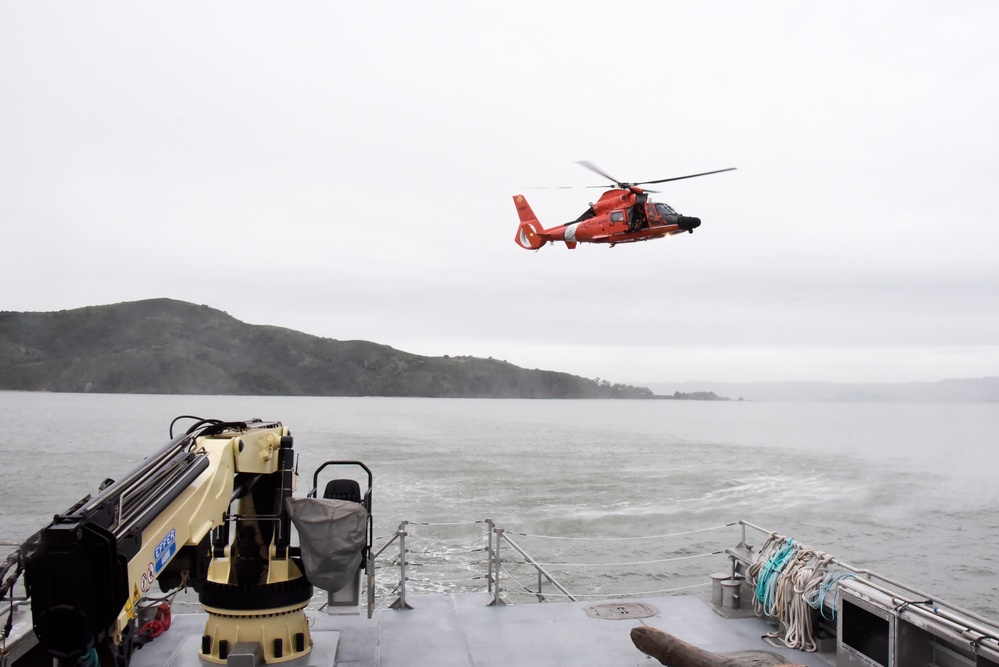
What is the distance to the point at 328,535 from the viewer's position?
6.33 meters

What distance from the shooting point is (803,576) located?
781 cm

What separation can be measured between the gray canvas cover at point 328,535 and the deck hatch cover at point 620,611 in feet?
11.4

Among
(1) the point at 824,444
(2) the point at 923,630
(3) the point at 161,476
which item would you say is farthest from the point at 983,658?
(1) the point at 824,444

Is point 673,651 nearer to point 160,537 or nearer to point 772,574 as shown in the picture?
point 772,574

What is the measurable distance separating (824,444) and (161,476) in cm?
8116

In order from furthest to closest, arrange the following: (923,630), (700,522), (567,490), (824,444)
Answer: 1. (824,444)
2. (567,490)
3. (700,522)
4. (923,630)

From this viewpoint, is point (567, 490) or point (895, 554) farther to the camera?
point (567, 490)

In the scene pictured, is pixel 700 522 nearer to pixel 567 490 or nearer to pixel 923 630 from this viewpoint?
pixel 567 490

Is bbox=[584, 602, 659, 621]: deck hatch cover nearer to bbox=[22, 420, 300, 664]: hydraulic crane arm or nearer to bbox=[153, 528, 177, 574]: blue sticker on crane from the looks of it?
bbox=[22, 420, 300, 664]: hydraulic crane arm

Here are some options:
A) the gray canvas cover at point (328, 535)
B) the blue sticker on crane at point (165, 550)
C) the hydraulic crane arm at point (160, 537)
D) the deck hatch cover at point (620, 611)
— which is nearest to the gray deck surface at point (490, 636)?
the deck hatch cover at point (620, 611)

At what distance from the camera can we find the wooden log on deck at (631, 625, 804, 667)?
6.09 metres

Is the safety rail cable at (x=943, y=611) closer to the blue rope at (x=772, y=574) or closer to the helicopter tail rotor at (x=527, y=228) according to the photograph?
the blue rope at (x=772, y=574)

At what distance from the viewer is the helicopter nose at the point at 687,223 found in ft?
53.7

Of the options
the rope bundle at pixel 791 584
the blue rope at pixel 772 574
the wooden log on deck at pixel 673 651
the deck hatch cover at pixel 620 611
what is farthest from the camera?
the deck hatch cover at pixel 620 611
